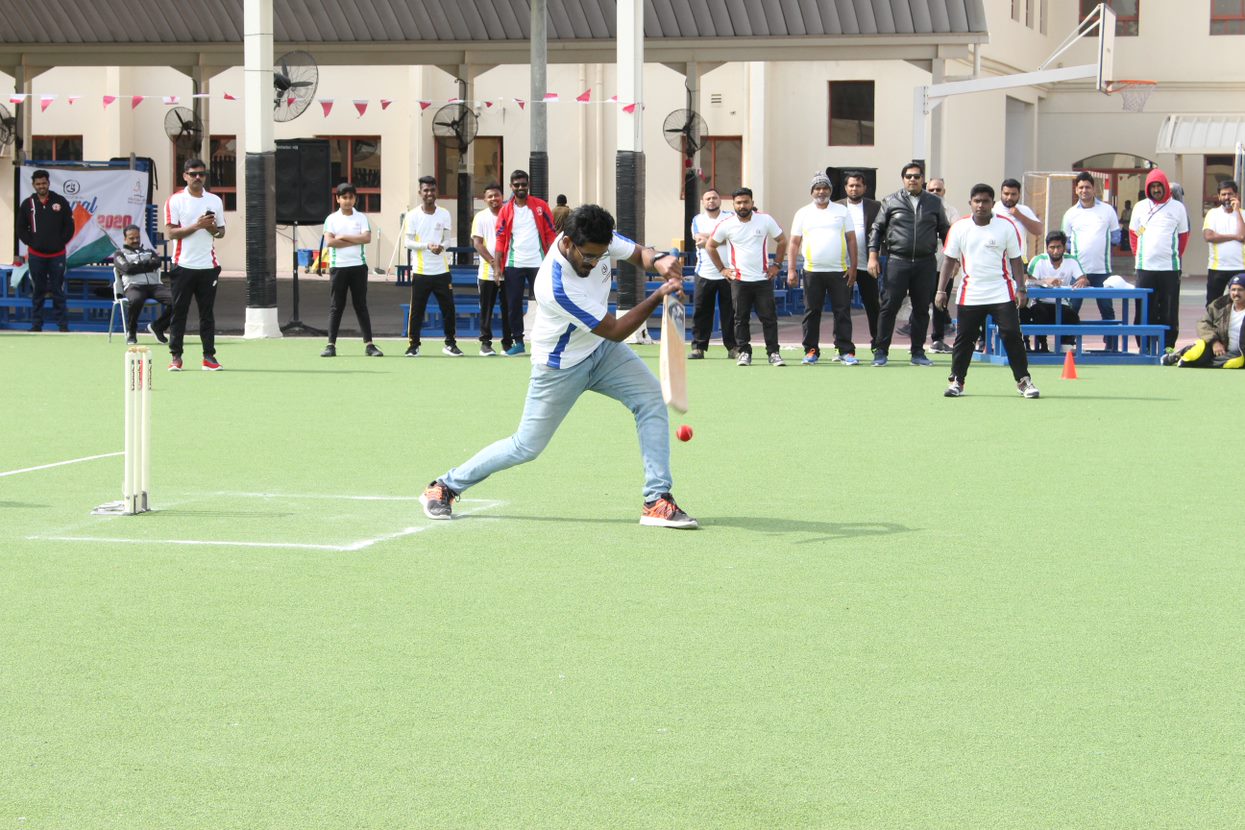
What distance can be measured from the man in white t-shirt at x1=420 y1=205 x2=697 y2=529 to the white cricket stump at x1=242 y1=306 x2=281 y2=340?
13.9m

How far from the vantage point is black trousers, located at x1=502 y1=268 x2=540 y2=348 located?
1892cm

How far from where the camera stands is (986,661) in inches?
232

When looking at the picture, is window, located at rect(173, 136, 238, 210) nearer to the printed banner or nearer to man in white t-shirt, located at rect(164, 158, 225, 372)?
the printed banner

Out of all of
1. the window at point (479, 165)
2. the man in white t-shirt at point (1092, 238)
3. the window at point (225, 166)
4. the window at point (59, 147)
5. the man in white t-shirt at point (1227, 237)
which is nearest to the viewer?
the man in white t-shirt at point (1227, 237)

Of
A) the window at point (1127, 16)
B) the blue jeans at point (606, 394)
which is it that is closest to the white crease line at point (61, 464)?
the blue jeans at point (606, 394)

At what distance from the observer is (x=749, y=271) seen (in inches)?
715

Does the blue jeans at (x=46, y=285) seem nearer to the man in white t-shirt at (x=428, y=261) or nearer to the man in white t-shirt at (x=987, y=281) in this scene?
the man in white t-shirt at (x=428, y=261)

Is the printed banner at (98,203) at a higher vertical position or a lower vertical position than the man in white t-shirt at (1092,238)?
higher

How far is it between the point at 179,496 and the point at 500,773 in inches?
202

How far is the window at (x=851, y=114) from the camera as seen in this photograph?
40.4 metres

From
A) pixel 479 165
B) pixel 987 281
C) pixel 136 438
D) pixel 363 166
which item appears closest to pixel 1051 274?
pixel 987 281

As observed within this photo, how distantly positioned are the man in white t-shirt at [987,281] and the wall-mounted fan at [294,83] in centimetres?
1115

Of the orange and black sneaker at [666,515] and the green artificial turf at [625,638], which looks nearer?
the green artificial turf at [625,638]

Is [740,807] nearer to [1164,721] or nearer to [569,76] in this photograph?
[1164,721]
